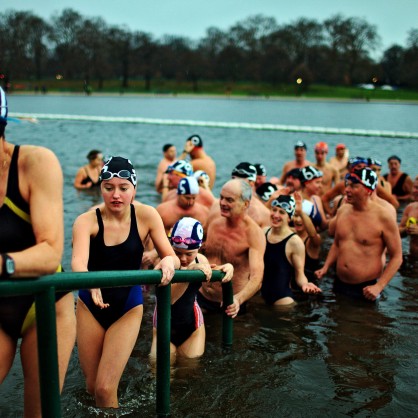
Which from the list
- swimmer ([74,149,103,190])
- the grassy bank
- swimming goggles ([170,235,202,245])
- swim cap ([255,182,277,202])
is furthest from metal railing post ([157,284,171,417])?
the grassy bank

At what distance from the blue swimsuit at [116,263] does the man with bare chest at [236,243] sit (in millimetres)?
1750

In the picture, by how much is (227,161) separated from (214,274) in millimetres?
19081

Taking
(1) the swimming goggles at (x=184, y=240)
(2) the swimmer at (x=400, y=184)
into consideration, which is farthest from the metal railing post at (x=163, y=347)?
(2) the swimmer at (x=400, y=184)

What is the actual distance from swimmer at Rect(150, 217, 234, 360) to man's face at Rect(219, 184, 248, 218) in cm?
84

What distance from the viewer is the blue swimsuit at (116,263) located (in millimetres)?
3902

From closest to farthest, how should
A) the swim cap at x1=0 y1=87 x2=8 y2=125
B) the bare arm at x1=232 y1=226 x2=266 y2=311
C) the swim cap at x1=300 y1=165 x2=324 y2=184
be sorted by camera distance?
the swim cap at x1=0 y1=87 x2=8 y2=125 → the bare arm at x1=232 y1=226 x2=266 y2=311 → the swim cap at x1=300 y1=165 x2=324 y2=184

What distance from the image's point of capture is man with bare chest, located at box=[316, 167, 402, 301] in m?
6.50

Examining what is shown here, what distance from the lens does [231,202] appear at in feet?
19.1

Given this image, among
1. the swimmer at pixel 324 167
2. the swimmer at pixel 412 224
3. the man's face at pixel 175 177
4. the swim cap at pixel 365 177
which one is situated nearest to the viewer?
the swim cap at pixel 365 177

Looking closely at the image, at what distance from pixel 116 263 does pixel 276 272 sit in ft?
10.3

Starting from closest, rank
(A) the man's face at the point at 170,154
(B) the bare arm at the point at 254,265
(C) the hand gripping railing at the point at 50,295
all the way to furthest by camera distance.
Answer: (C) the hand gripping railing at the point at 50,295 < (B) the bare arm at the point at 254,265 < (A) the man's face at the point at 170,154

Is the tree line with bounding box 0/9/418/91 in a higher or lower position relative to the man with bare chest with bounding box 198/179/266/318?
higher

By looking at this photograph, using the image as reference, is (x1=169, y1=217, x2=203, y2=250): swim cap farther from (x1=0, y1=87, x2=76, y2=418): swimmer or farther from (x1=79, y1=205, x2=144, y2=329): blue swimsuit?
(x1=0, y1=87, x2=76, y2=418): swimmer

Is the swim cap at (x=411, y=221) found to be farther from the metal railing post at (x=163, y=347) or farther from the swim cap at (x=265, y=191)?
the metal railing post at (x=163, y=347)
